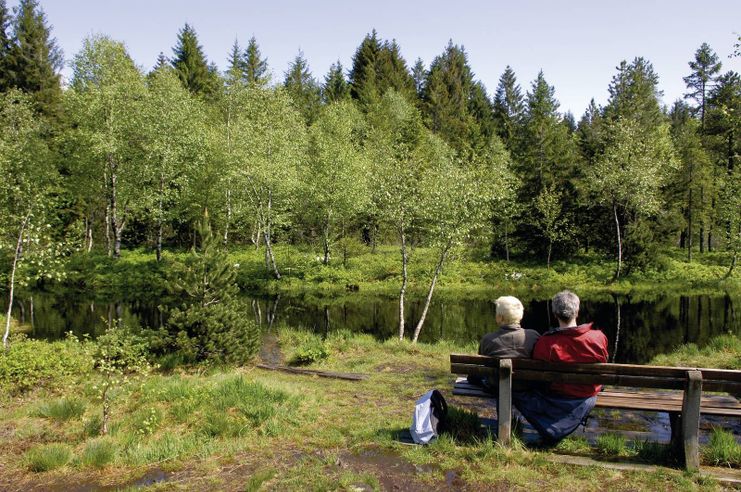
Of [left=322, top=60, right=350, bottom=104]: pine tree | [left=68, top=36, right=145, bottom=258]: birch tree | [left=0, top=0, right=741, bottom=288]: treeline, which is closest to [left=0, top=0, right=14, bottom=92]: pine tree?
[left=0, top=0, right=741, bottom=288]: treeline

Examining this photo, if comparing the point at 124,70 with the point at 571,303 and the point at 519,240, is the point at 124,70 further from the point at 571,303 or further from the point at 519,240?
the point at 571,303

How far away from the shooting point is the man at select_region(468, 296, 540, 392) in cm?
662

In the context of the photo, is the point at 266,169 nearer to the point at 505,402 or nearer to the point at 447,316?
the point at 447,316

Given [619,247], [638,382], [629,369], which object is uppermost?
[619,247]

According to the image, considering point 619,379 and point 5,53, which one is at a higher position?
point 5,53

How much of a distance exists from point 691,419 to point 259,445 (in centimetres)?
559

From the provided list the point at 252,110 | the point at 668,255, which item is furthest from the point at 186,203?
the point at 668,255

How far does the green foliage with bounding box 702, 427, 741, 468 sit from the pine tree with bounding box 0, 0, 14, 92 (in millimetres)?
56944

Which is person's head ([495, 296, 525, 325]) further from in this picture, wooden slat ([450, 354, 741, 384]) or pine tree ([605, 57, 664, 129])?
pine tree ([605, 57, 664, 129])

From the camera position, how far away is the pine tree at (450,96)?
220 feet

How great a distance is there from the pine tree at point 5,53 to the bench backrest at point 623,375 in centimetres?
5528

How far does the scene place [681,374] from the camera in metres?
5.83

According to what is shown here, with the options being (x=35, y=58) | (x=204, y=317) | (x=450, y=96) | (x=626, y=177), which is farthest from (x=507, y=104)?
(x=204, y=317)

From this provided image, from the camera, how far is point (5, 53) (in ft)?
157
